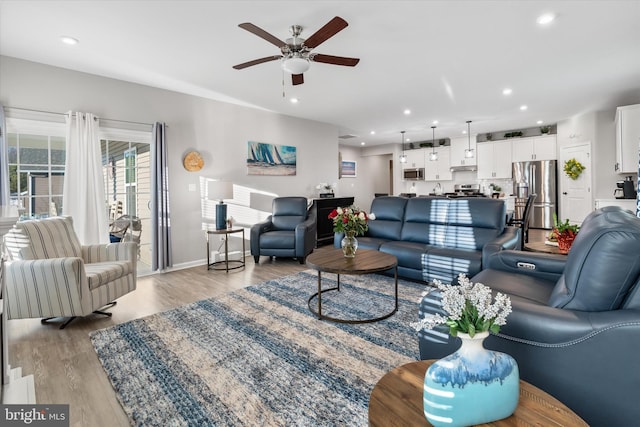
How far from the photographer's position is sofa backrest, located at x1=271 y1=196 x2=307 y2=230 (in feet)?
17.9

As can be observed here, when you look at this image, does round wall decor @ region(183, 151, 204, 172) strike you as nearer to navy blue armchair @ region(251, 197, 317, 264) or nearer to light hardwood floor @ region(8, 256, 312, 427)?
navy blue armchair @ region(251, 197, 317, 264)

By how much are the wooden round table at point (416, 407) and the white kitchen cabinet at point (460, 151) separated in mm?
8641

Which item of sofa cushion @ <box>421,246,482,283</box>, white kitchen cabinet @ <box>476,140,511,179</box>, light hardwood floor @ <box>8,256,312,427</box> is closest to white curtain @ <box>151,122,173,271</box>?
light hardwood floor @ <box>8,256,312,427</box>

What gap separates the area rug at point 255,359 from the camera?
167 cm

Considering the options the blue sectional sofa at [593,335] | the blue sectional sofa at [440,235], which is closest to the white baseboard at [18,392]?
the blue sectional sofa at [593,335]

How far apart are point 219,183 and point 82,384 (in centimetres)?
316

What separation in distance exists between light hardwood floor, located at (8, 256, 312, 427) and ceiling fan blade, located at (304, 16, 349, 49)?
2.75 m

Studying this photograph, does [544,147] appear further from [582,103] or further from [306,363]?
[306,363]

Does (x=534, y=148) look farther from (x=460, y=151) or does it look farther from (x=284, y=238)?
(x=284, y=238)

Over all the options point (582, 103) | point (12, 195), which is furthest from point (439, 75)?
point (12, 195)

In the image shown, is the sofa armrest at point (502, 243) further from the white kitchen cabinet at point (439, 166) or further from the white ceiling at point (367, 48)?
the white kitchen cabinet at point (439, 166)

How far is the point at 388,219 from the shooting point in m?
4.64

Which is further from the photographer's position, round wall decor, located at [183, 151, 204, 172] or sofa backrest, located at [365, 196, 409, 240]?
round wall decor, located at [183, 151, 204, 172]

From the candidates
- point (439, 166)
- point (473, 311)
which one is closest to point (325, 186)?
point (439, 166)
